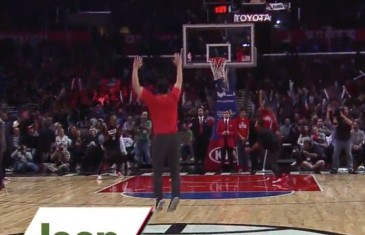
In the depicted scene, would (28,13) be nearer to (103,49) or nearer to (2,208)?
(103,49)

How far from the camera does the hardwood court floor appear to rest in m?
10.9

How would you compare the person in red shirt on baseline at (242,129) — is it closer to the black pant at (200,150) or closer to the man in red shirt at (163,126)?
Result: the black pant at (200,150)

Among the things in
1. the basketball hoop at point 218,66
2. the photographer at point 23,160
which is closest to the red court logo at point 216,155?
the basketball hoop at point 218,66

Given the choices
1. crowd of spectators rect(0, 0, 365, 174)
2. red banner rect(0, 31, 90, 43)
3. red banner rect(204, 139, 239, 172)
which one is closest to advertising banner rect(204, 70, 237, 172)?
red banner rect(204, 139, 239, 172)

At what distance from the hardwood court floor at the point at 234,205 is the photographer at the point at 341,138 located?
1.34 m

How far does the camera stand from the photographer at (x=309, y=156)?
1978cm

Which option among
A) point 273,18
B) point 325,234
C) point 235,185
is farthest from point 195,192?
point 273,18

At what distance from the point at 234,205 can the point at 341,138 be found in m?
6.58

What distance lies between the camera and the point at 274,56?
1237 inches

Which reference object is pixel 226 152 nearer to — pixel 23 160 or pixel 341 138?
pixel 341 138

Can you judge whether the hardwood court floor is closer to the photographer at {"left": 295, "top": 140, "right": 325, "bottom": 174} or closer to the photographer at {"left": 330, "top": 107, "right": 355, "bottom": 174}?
the photographer at {"left": 330, "top": 107, "right": 355, "bottom": 174}

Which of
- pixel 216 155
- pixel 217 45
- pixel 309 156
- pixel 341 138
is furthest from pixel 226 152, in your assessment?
pixel 341 138

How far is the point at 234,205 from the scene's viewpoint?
13.0 meters

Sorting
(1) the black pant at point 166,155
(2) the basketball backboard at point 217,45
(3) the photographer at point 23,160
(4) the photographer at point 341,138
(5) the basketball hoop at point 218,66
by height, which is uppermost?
(2) the basketball backboard at point 217,45
